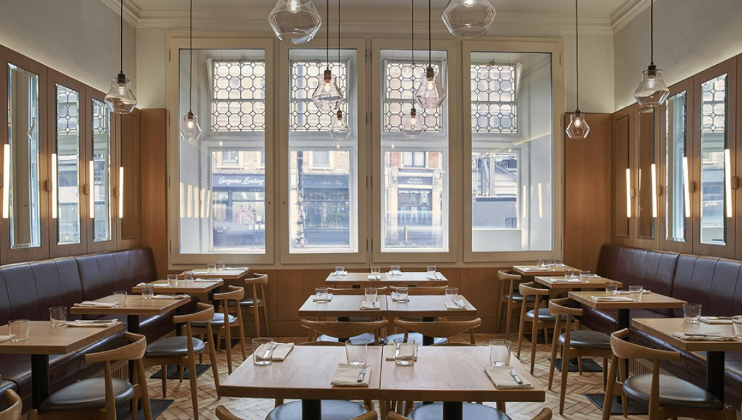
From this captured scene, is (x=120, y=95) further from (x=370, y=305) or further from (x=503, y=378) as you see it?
(x=503, y=378)

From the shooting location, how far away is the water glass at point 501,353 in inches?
93.5

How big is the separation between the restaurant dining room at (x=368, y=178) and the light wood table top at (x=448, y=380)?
1.29 m

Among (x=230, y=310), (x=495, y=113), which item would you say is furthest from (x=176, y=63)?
(x=495, y=113)

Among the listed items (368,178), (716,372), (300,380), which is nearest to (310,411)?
(300,380)

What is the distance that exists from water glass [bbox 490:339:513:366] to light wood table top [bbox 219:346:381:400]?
1.66ft

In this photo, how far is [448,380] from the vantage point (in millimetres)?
2215

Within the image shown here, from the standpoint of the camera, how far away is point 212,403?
4.17 m

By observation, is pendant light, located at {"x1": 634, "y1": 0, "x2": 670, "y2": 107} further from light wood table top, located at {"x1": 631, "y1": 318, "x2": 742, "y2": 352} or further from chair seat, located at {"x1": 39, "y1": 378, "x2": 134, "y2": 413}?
chair seat, located at {"x1": 39, "y1": 378, "x2": 134, "y2": 413}

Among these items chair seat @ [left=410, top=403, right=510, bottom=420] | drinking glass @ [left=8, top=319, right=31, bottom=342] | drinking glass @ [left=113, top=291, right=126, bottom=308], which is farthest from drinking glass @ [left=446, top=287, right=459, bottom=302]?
drinking glass @ [left=8, top=319, right=31, bottom=342]

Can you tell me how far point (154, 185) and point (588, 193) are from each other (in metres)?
5.34

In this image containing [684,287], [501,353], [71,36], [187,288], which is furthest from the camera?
[71,36]

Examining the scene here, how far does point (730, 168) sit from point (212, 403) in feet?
15.3

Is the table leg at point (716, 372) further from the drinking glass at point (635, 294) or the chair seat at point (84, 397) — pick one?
the chair seat at point (84, 397)

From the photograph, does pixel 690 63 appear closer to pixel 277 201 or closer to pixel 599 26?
pixel 599 26
